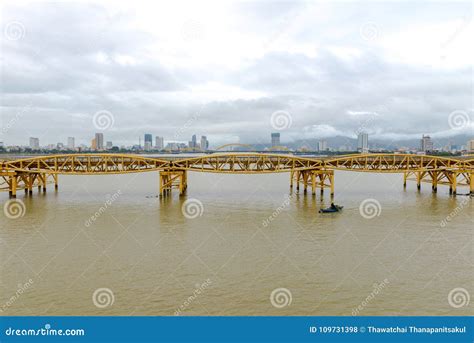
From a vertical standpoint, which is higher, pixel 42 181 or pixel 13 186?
pixel 42 181

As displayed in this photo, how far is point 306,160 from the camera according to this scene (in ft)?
156

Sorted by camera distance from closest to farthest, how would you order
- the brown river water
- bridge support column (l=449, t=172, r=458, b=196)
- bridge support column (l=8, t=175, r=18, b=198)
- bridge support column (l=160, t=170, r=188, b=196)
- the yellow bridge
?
the brown river water → bridge support column (l=8, t=175, r=18, b=198) → the yellow bridge → bridge support column (l=160, t=170, r=188, b=196) → bridge support column (l=449, t=172, r=458, b=196)

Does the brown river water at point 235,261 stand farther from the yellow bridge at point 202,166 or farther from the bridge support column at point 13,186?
the bridge support column at point 13,186

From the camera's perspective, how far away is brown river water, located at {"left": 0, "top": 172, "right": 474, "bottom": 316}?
15820mm

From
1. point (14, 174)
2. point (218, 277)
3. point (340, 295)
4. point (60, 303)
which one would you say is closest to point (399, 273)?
point (340, 295)

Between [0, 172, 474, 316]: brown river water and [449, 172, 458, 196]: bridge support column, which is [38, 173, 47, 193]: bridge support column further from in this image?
Answer: [449, 172, 458, 196]: bridge support column

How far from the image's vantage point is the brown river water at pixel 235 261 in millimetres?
15820

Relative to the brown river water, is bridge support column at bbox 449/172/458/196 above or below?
above

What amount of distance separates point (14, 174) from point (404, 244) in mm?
43987

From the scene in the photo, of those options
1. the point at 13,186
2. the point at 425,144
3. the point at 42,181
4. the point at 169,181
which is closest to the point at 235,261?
the point at 169,181

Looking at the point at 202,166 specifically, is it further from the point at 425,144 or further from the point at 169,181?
the point at 425,144

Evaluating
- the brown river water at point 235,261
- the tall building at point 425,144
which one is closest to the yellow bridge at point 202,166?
the brown river water at point 235,261

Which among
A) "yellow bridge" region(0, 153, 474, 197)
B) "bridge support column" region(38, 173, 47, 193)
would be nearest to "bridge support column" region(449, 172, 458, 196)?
"yellow bridge" region(0, 153, 474, 197)

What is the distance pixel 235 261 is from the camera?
2103 cm
